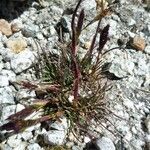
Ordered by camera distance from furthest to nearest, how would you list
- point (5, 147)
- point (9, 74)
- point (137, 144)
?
1. point (9, 74)
2. point (137, 144)
3. point (5, 147)

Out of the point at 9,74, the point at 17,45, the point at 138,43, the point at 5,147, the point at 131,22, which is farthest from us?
the point at 131,22

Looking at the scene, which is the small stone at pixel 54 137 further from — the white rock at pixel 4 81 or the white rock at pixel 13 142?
the white rock at pixel 4 81

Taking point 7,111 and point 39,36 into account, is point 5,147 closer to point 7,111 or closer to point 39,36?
point 7,111

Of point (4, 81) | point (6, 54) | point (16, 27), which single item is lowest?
point (4, 81)

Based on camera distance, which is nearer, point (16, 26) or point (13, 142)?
point (13, 142)

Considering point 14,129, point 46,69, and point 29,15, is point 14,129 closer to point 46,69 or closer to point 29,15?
point 46,69

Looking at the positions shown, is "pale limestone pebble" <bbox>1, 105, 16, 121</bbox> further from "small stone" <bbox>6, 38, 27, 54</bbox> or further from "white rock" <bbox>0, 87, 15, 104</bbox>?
"small stone" <bbox>6, 38, 27, 54</bbox>

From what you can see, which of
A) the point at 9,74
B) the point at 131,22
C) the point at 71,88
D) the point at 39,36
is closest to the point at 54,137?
the point at 71,88

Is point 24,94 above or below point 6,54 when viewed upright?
below

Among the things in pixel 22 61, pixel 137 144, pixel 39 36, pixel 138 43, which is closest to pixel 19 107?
pixel 22 61
